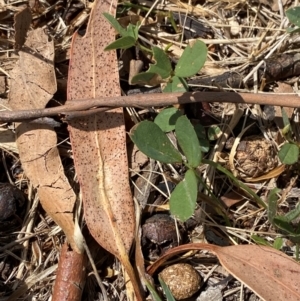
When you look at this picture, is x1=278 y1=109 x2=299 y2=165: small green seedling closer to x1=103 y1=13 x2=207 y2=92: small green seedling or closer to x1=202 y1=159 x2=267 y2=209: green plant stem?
x1=202 y1=159 x2=267 y2=209: green plant stem

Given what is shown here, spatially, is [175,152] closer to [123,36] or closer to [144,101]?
[144,101]

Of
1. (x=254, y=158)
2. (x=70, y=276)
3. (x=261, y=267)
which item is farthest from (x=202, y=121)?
(x=70, y=276)

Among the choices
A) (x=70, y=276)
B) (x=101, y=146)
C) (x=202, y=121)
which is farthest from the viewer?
(x=202, y=121)

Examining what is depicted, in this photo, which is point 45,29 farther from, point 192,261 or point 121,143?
point 192,261

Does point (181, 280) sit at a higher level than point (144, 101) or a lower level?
lower

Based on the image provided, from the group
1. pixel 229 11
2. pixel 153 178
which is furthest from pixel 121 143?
pixel 229 11
